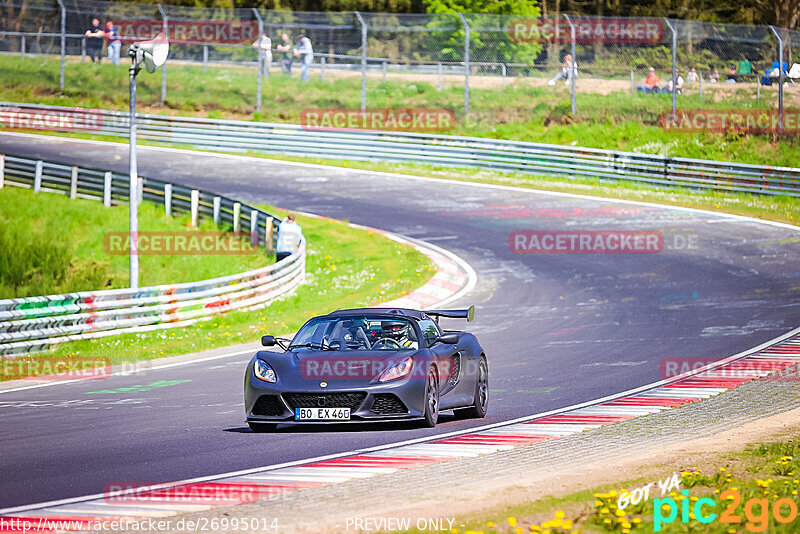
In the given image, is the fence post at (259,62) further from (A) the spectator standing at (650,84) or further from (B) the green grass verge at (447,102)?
(A) the spectator standing at (650,84)

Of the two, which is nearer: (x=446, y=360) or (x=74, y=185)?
(x=446, y=360)

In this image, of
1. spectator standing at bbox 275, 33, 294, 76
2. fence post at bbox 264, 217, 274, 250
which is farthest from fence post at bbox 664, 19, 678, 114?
spectator standing at bbox 275, 33, 294, 76

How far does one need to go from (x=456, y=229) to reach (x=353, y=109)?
12.5 metres

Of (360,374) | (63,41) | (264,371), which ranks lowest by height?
(264,371)

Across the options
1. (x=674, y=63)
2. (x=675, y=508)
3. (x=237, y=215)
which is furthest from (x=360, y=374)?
(x=674, y=63)

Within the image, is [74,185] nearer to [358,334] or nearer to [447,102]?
[447,102]

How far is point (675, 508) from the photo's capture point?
281 inches

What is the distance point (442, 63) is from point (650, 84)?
6859mm

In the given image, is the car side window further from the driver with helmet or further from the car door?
the driver with helmet

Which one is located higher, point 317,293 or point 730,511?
point 730,511

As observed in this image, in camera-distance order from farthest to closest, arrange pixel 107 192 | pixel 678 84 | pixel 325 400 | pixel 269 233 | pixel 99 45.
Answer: pixel 99 45
pixel 678 84
pixel 107 192
pixel 269 233
pixel 325 400

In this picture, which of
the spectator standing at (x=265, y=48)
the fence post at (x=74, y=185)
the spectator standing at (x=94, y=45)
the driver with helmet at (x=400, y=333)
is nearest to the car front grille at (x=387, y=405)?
the driver with helmet at (x=400, y=333)

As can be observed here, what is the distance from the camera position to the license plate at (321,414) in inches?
403

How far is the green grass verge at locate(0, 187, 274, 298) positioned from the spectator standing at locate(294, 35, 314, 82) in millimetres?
10979
